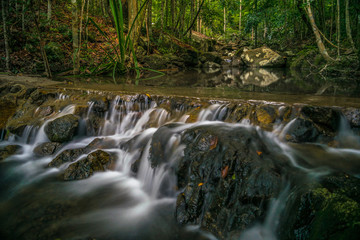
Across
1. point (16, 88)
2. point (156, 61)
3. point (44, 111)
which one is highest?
point (156, 61)

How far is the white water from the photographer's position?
254cm

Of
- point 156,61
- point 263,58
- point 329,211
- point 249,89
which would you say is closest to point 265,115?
point 329,211

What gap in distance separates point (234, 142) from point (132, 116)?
2486mm

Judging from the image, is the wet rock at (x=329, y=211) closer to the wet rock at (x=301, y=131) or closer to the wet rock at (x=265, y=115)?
the wet rock at (x=301, y=131)

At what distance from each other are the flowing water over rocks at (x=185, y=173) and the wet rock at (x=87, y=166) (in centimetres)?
2

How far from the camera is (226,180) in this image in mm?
2402

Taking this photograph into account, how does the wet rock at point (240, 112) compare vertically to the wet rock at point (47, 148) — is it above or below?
above

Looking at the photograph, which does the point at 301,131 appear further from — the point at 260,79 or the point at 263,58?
the point at 263,58

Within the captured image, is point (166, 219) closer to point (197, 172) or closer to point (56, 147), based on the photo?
point (197, 172)

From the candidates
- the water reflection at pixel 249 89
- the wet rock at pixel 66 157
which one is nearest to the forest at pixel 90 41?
the water reflection at pixel 249 89

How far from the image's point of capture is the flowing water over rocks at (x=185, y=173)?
2.12m

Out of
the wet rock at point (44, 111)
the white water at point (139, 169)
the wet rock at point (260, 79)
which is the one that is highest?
the wet rock at point (260, 79)

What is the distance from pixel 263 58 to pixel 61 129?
16.2 metres

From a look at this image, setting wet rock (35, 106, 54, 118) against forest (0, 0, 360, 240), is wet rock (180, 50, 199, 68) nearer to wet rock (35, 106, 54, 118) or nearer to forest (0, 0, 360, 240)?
forest (0, 0, 360, 240)
